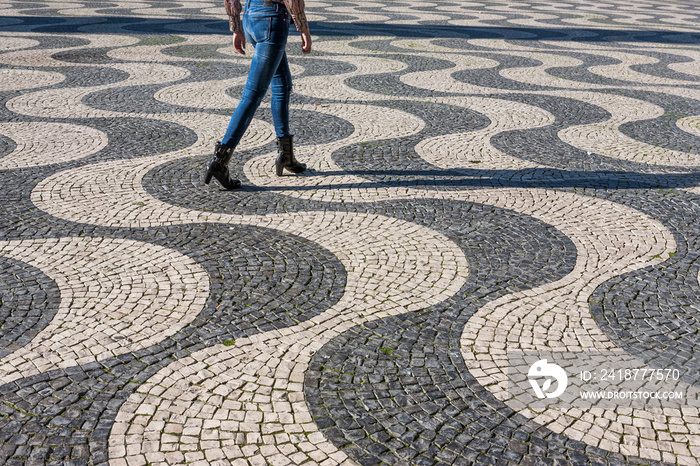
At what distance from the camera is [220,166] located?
17.5ft

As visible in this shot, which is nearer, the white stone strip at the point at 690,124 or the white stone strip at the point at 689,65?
the white stone strip at the point at 690,124

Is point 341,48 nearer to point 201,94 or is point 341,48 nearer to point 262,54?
point 201,94

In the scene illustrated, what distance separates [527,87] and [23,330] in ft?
25.6

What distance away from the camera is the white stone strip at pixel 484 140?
249 inches

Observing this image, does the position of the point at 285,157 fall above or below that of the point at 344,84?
above

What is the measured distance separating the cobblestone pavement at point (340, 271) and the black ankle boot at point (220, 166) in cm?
13

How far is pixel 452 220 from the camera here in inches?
197

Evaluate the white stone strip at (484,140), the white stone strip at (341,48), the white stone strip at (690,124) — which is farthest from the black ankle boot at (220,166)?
the white stone strip at (341,48)

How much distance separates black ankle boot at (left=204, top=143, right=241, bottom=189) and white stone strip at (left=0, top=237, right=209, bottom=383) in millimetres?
1036

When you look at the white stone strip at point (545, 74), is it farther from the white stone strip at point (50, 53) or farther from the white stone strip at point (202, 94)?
the white stone strip at point (50, 53)

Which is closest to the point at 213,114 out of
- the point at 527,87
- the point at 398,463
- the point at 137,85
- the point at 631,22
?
the point at 137,85

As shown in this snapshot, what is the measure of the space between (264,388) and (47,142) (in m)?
4.49

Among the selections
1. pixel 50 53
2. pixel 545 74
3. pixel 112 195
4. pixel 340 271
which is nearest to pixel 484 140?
pixel 340 271

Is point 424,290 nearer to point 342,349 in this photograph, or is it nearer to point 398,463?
point 342,349
